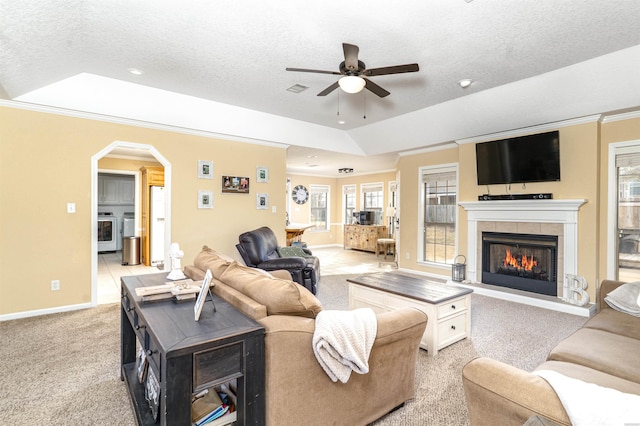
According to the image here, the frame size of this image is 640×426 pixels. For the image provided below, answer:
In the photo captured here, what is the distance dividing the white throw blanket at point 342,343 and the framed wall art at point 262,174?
165 inches

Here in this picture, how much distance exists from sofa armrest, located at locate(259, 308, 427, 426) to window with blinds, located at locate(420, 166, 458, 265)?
14.2 ft

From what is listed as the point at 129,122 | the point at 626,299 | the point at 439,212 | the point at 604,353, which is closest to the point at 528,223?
the point at 439,212

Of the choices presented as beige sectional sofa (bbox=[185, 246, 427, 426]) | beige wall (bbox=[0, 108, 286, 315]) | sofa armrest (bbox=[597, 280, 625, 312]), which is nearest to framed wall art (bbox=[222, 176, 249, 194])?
beige wall (bbox=[0, 108, 286, 315])

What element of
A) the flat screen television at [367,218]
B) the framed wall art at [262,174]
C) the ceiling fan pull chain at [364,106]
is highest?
the ceiling fan pull chain at [364,106]

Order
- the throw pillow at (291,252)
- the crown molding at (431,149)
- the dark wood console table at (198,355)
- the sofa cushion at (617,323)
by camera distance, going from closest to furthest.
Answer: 1. the dark wood console table at (198,355)
2. the sofa cushion at (617,323)
3. the throw pillow at (291,252)
4. the crown molding at (431,149)

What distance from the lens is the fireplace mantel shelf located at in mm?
4156

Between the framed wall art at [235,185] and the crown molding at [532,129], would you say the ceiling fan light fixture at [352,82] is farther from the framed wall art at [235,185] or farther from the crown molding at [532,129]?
the crown molding at [532,129]

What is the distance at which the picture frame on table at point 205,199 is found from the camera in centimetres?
488

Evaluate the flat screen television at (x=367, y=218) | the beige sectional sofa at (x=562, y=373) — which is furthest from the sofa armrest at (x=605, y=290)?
the flat screen television at (x=367, y=218)

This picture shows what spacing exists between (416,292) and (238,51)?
297 cm

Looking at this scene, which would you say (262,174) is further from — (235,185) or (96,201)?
(96,201)

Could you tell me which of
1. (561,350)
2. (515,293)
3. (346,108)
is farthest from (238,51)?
(515,293)

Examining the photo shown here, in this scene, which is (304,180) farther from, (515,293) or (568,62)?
(568,62)

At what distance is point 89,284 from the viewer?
4027mm
